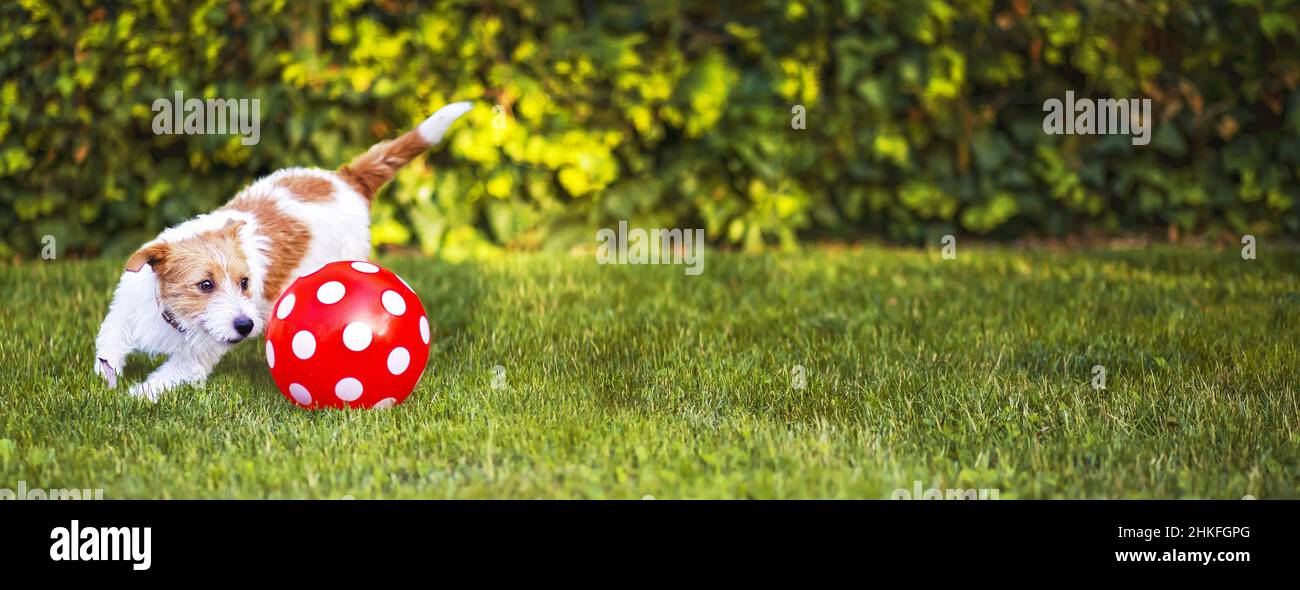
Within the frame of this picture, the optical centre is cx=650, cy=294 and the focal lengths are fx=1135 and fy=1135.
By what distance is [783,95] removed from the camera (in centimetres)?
633

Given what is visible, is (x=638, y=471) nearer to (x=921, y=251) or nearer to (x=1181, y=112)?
(x=921, y=251)

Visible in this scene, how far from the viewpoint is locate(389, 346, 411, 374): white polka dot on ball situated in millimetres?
3264

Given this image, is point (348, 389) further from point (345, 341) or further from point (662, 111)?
point (662, 111)

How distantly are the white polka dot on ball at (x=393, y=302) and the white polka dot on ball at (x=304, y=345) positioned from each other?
23 centimetres

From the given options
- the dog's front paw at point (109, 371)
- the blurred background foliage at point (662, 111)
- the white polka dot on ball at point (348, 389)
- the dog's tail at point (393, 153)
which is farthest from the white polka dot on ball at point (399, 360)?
the blurred background foliage at point (662, 111)

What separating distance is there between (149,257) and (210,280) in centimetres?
19

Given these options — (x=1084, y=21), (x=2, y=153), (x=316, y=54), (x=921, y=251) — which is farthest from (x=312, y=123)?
(x=1084, y=21)

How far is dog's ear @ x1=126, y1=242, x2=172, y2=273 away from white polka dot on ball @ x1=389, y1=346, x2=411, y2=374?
785 mm

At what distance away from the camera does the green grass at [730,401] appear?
273 cm

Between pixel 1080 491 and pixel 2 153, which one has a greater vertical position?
pixel 2 153

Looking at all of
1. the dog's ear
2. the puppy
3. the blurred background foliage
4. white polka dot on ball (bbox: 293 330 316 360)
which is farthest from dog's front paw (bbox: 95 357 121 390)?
the blurred background foliage

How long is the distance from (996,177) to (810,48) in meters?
1.36

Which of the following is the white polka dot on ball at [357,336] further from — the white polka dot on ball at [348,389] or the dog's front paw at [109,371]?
the dog's front paw at [109,371]
